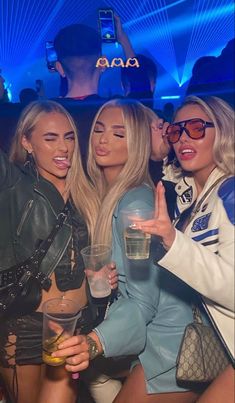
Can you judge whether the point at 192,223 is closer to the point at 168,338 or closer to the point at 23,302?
the point at 168,338

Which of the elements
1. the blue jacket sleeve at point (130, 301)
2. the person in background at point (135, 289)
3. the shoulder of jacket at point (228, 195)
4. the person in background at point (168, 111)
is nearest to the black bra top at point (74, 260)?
the person in background at point (135, 289)

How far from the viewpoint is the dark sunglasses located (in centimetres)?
192

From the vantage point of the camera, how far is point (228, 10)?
198 cm

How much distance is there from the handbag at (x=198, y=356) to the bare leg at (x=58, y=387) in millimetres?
598

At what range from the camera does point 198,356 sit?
1.94 metres

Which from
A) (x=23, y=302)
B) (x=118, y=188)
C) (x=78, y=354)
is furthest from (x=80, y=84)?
(x=78, y=354)

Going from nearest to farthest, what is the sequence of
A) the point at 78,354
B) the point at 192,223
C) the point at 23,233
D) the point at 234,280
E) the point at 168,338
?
the point at 234,280 → the point at 78,354 → the point at 192,223 → the point at 168,338 → the point at 23,233

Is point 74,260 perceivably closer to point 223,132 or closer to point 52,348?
point 52,348

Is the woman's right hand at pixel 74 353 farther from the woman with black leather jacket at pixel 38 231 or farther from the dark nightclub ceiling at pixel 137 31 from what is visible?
the dark nightclub ceiling at pixel 137 31

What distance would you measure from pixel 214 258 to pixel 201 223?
239mm

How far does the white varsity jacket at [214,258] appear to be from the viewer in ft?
5.32

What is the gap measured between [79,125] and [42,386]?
1444 millimetres

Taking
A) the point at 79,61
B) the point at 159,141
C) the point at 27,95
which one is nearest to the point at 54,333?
the point at 159,141

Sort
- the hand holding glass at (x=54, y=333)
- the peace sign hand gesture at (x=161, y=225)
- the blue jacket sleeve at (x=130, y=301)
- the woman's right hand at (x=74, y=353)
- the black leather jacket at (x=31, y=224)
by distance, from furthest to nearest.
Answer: the black leather jacket at (x=31, y=224) < the blue jacket sleeve at (x=130, y=301) < the hand holding glass at (x=54, y=333) < the woman's right hand at (x=74, y=353) < the peace sign hand gesture at (x=161, y=225)
